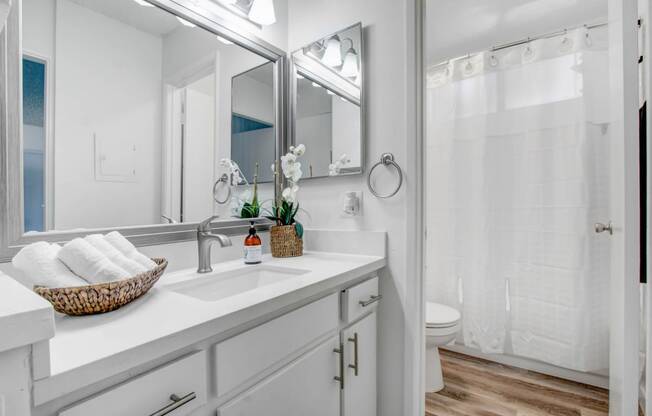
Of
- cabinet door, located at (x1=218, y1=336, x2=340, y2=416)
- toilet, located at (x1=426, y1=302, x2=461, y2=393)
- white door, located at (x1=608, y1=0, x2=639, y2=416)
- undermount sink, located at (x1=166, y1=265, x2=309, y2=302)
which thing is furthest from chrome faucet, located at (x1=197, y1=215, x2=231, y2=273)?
white door, located at (x1=608, y1=0, x2=639, y2=416)

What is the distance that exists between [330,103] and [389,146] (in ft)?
1.26

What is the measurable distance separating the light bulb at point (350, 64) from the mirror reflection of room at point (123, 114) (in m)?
0.46

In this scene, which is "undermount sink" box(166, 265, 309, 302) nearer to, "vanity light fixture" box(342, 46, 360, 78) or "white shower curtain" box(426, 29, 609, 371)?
"vanity light fixture" box(342, 46, 360, 78)

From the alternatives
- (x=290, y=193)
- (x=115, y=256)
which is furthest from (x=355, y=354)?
(x=115, y=256)

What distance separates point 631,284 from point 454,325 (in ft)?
2.99

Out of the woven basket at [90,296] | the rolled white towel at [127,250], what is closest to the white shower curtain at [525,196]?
the rolled white towel at [127,250]

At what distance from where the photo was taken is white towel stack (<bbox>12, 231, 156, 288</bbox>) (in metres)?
0.68

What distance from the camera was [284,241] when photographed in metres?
1.46

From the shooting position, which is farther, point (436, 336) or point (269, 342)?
point (436, 336)

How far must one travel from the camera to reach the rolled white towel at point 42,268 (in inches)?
26.6

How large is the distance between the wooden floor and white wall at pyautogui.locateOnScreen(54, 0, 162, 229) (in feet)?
5.68

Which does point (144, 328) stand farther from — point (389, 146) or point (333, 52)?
point (333, 52)

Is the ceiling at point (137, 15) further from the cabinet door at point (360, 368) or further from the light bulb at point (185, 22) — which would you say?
the cabinet door at point (360, 368)

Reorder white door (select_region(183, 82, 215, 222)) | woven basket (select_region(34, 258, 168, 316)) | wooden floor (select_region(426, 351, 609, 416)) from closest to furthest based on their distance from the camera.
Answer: woven basket (select_region(34, 258, 168, 316))
white door (select_region(183, 82, 215, 222))
wooden floor (select_region(426, 351, 609, 416))
